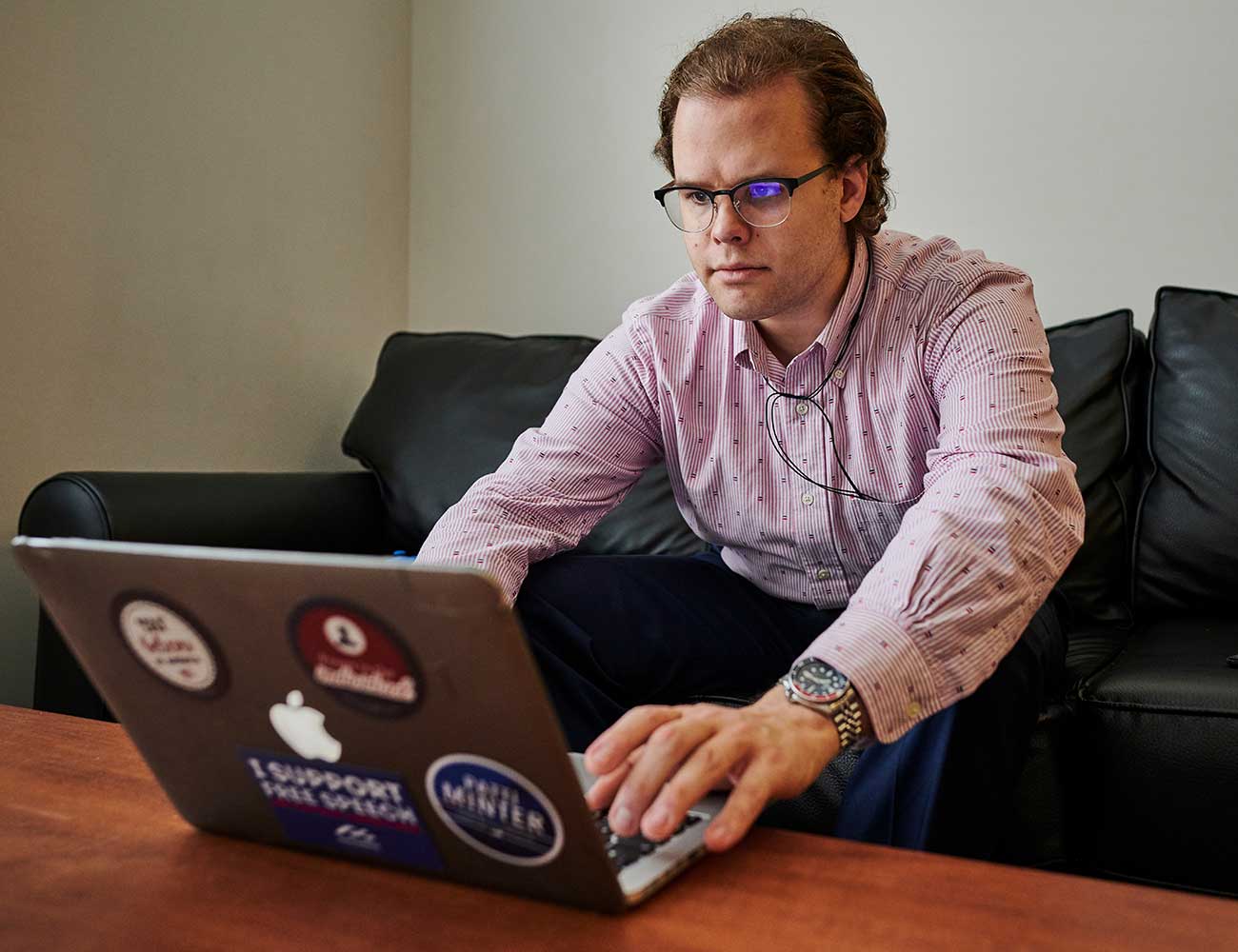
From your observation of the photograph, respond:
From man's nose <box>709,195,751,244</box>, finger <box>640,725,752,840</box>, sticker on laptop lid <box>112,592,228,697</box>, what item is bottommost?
finger <box>640,725,752,840</box>

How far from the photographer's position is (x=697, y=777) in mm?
690

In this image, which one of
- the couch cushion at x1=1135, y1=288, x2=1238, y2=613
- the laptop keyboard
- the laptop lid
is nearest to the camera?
the laptop lid

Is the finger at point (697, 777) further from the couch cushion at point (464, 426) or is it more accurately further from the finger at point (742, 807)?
the couch cushion at point (464, 426)

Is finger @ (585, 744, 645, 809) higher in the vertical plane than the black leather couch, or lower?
higher

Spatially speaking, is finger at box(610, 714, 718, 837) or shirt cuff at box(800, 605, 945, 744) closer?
finger at box(610, 714, 718, 837)

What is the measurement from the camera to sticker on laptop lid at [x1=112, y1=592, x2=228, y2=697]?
625mm

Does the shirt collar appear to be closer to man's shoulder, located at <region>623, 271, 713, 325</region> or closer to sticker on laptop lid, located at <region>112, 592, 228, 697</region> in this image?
man's shoulder, located at <region>623, 271, 713, 325</region>

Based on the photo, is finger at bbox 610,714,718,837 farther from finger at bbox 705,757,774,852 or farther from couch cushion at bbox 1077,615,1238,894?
couch cushion at bbox 1077,615,1238,894

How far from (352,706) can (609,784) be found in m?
0.18

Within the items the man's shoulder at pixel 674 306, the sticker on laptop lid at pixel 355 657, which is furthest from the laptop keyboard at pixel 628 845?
→ the man's shoulder at pixel 674 306

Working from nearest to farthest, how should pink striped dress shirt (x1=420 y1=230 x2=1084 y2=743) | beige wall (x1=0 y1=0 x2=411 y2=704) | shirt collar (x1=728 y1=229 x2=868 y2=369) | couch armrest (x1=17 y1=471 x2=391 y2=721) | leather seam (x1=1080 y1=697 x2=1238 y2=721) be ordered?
pink striped dress shirt (x1=420 y1=230 x2=1084 y2=743) → leather seam (x1=1080 y1=697 x2=1238 y2=721) → shirt collar (x1=728 y1=229 x2=868 y2=369) → couch armrest (x1=17 y1=471 x2=391 y2=721) → beige wall (x1=0 y1=0 x2=411 y2=704)

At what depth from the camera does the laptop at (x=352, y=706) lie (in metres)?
0.56

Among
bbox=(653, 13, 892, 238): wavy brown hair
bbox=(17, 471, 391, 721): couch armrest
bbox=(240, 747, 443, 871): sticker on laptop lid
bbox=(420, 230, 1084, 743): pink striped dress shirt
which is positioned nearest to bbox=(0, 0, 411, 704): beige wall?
bbox=(17, 471, 391, 721): couch armrest

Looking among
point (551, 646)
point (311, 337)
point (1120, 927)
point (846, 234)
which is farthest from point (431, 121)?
point (1120, 927)
